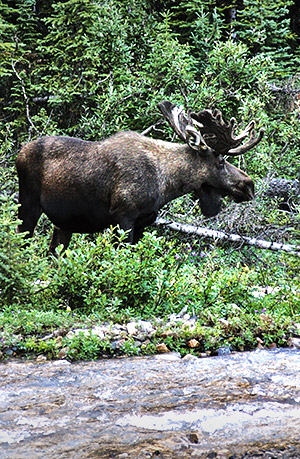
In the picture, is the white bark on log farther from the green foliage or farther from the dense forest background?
the green foliage

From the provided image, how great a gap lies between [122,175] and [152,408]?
14.3 feet

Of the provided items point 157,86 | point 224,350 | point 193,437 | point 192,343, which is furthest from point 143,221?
point 157,86

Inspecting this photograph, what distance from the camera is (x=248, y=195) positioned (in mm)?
7883

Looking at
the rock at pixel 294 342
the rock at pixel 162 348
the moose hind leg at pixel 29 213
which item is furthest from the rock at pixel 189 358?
the moose hind leg at pixel 29 213

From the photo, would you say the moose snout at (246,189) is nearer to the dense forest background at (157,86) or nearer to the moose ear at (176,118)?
the moose ear at (176,118)

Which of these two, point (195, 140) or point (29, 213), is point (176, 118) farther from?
point (29, 213)

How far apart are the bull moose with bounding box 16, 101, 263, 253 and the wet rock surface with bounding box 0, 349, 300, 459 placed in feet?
9.99

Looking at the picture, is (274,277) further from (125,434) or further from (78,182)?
(125,434)

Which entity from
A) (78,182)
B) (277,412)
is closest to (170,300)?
(78,182)

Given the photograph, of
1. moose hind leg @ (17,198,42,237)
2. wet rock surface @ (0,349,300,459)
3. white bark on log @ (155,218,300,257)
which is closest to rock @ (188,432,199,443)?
wet rock surface @ (0,349,300,459)

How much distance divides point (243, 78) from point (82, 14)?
404cm

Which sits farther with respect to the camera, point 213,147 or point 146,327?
point 213,147

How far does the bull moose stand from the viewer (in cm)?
704

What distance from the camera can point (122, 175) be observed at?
23.0 ft
